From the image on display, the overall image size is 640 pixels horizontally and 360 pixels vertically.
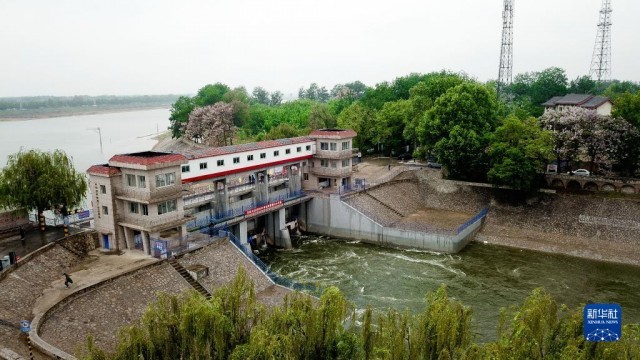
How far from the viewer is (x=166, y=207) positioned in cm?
3338

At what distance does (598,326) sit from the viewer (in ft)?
34.3

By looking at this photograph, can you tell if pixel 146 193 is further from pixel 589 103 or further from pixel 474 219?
pixel 589 103

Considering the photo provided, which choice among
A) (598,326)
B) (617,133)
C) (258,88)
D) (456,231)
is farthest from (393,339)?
(258,88)

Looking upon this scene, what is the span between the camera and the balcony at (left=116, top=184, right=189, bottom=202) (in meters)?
32.0

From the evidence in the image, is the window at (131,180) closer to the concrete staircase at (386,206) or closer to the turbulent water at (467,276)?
the turbulent water at (467,276)

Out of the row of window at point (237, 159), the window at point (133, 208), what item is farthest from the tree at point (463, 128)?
the window at point (133, 208)

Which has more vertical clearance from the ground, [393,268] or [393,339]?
[393,339]

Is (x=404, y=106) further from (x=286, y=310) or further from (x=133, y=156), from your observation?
(x=286, y=310)

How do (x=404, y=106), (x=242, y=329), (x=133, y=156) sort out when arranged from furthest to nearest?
1. (x=404, y=106)
2. (x=133, y=156)
3. (x=242, y=329)

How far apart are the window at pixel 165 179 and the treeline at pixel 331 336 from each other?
16.3 m

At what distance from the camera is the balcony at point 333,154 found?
5025 cm

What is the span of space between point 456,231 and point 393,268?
7403 mm

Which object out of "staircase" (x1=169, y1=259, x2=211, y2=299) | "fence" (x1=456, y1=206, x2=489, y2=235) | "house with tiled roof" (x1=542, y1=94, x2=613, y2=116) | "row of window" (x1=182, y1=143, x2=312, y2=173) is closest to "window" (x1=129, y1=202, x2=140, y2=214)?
"staircase" (x1=169, y1=259, x2=211, y2=299)

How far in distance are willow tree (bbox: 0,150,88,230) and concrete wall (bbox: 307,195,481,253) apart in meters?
22.8
